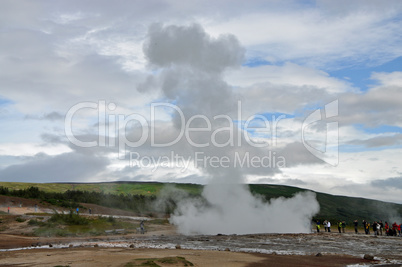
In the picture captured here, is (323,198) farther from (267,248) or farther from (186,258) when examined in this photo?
(186,258)

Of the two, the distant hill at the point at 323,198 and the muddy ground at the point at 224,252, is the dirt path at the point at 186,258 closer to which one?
the muddy ground at the point at 224,252

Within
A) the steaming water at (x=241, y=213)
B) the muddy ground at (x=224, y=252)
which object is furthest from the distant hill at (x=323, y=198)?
the muddy ground at (x=224, y=252)

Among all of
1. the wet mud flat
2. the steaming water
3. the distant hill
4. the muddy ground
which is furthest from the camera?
the distant hill

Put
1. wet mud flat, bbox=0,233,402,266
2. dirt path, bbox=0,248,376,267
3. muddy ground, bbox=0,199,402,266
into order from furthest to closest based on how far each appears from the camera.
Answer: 1. wet mud flat, bbox=0,233,402,266
2. muddy ground, bbox=0,199,402,266
3. dirt path, bbox=0,248,376,267

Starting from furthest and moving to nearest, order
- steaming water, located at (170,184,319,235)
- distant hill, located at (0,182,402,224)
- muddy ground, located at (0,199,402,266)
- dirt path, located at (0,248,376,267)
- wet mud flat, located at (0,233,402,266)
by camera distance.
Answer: distant hill, located at (0,182,402,224)
steaming water, located at (170,184,319,235)
wet mud flat, located at (0,233,402,266)
muddy ground, located at (0,199,402,266)
dirt path, located at (0,248,376,267)

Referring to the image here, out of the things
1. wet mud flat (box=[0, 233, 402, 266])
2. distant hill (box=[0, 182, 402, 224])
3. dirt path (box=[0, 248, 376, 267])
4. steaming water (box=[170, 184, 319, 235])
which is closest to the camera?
dirt path (box=[0, 248, 376, 267])

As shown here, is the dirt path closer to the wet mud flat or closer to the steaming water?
the wet mud flat

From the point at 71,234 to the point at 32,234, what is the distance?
12.5 feet

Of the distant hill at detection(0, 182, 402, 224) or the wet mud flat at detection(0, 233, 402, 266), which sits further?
the distant hill at detection(0, 182, 402, 224)

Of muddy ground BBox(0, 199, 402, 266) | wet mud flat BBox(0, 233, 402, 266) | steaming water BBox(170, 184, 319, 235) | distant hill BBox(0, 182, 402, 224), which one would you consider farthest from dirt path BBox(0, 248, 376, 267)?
distant hill BBox(0, 182, 402, 224)

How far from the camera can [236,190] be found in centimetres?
5009

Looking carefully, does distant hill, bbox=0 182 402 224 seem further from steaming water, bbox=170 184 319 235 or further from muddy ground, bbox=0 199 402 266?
muddy ground, bbox=0 199 402 266

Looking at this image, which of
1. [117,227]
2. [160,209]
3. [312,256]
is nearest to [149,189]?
[160,209]

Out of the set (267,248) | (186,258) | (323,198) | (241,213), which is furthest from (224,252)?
(323,198)
